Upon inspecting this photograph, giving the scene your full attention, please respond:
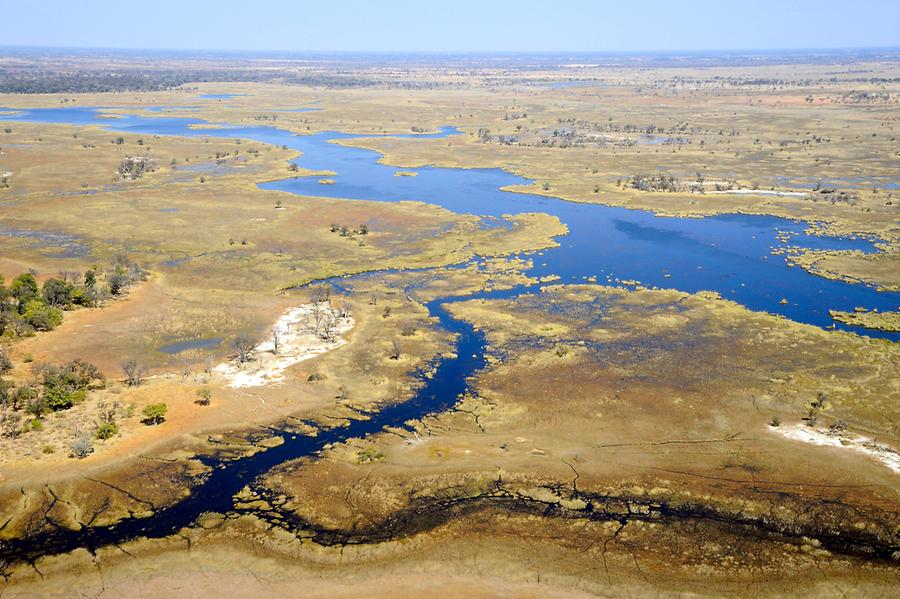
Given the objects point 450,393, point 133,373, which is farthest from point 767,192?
point 133,373

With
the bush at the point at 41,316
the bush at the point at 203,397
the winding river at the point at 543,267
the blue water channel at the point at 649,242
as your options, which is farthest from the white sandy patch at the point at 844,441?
the bush at the point at 41,316

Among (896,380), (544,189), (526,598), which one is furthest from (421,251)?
(526,598)

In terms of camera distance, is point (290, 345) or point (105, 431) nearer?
point (105, 431)

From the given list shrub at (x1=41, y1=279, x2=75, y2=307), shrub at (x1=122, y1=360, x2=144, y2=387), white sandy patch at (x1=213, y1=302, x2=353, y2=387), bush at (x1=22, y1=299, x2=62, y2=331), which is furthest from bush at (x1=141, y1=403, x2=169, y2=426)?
shrub at (x1=41, y1=279, x2=75, y2=307)

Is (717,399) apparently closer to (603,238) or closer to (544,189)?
(603,238)

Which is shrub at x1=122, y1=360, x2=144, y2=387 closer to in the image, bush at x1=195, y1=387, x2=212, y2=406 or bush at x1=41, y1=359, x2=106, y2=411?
bush at x1=41, y1=359, x2=106, y2=411

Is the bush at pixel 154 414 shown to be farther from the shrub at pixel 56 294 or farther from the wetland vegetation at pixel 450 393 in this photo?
the shrub at pixel 56 294

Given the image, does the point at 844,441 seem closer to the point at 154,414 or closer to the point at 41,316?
the point at 154,414
